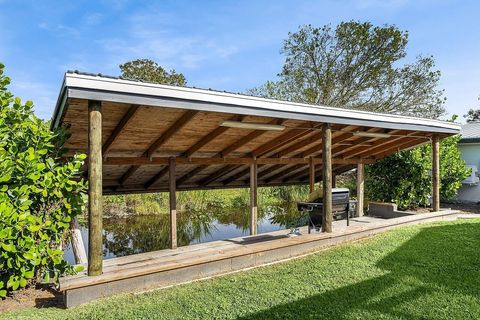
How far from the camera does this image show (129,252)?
31.5 ft

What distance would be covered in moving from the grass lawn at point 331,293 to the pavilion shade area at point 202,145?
8.04 ft

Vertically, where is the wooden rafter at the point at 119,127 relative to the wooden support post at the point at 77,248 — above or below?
above

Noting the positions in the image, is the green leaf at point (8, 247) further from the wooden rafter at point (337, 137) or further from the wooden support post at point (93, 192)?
the wooden rafter at point (337, 137)

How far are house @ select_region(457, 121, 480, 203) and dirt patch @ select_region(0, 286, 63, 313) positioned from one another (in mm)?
13800

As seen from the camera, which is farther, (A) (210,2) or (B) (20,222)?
(A) (210,2)

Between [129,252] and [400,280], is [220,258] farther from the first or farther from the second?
[129,252]

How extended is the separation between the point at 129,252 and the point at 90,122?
644cm

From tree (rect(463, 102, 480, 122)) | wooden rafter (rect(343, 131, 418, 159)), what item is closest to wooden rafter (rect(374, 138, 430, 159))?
wooden rafter (rect(343, 131, 418, 159))

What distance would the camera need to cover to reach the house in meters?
12.8

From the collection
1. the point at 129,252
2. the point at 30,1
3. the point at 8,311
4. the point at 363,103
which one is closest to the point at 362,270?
the point at 8,311

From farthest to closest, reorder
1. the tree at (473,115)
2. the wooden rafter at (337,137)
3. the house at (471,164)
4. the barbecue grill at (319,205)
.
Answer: the tree at (473,115), the house at (471,164), the wooden rafter at (337,137), the barbecue grill at (319,205)

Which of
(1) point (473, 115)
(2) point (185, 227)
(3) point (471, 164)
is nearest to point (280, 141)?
(2) point (185, 227)

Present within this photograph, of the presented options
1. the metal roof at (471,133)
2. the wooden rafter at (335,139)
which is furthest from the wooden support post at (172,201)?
the metal roof at (471,133)

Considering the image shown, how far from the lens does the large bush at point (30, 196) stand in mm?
3975
